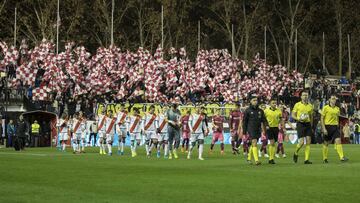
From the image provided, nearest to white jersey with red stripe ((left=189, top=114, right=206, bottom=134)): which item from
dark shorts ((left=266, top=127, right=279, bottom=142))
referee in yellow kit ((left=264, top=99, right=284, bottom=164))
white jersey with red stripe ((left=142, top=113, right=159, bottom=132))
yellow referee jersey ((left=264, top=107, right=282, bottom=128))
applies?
white jersey with red stripe ((left=142, top=113, right=159, bottom=132))

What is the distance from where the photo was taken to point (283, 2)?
101125 millimetres

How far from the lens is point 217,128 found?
47625 mm

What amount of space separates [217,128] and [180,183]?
80.2 feet

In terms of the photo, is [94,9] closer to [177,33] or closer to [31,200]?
[177,33]

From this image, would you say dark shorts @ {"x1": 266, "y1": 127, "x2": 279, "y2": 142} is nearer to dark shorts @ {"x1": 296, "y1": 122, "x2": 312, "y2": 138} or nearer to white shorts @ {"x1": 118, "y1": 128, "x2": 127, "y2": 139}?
dark shorts @ {"x1": 296, "y1": 122, "x2": 312, "y2": 138}

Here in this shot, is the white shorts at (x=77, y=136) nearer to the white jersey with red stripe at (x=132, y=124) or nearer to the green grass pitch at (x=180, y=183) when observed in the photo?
the white jersey with red stripe at (x=132, y=124)

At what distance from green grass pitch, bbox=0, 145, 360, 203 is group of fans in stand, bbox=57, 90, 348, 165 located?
139 centimetres

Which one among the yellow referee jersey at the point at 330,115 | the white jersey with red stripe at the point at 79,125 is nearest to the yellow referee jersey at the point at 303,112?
the yellow referee jersey at the point at 330,115

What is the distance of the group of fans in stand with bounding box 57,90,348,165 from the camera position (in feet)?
104

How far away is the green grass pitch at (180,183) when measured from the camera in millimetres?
19750

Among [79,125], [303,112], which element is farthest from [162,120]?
[303,112]

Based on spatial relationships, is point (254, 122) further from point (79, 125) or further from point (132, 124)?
point (79, 125)

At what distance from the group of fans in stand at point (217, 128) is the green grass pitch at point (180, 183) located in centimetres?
139

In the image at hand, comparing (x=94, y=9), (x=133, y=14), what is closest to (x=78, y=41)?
(x=94, y=9)
